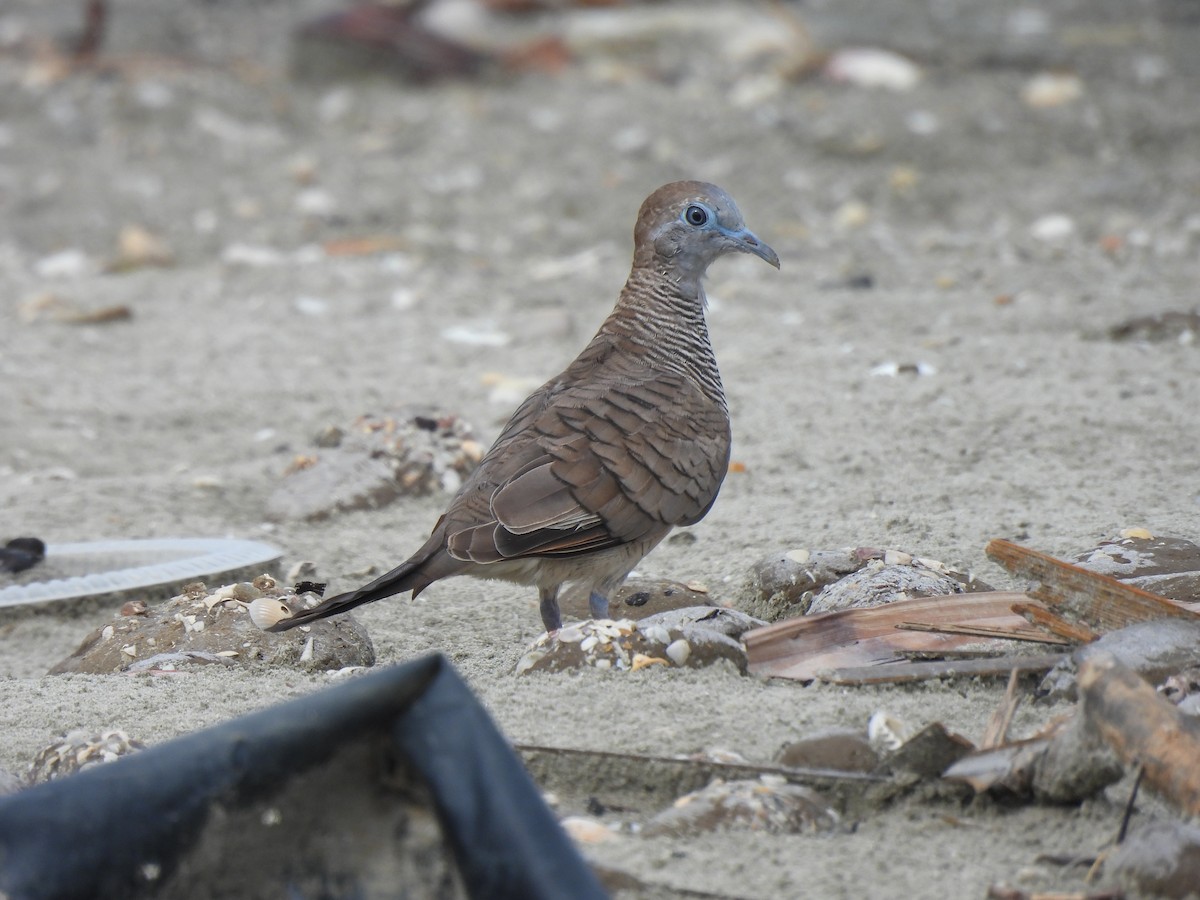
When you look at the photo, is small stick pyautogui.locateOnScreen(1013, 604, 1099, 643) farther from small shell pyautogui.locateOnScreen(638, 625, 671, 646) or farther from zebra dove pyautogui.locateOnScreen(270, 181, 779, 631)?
zebra dove pyautogui.locateOnScreen(270, 181, 779, 631)

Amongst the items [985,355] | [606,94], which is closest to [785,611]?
[985,355]

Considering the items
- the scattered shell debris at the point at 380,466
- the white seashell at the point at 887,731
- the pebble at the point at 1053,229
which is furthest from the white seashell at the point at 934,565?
the pebble at the point at 1053,229

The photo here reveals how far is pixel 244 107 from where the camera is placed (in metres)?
9.89

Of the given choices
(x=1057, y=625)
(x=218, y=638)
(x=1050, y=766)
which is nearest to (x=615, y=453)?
(x=218, y=638)

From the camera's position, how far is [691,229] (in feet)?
13.9

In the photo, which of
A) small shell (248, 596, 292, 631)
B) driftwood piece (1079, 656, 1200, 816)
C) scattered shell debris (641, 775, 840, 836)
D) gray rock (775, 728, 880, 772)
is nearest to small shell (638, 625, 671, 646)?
gray rock (775, 728, 880, 772)

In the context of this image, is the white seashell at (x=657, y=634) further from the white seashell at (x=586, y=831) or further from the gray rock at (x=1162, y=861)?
the gray rock at (x=1162, y=861)

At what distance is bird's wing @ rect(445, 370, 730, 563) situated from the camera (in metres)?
3.53

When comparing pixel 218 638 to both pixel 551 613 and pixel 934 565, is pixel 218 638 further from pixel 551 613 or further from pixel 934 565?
pixel 934 565

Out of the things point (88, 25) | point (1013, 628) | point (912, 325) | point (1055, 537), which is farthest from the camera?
point (88, 25)

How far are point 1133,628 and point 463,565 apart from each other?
1.46 meters

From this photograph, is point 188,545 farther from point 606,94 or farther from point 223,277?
point 606,94

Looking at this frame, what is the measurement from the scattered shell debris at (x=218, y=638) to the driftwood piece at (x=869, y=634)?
987mm

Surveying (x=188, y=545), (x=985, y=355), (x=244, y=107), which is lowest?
(x=188, y=545)
